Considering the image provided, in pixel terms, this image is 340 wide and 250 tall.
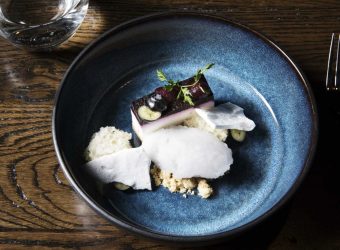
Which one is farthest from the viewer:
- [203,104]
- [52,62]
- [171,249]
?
[52,62]

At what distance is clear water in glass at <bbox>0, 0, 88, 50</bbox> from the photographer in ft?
4.75

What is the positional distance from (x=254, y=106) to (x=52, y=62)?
0.51m

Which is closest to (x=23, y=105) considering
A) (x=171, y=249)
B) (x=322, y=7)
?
(x=171, y=249)

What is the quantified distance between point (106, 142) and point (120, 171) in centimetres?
9

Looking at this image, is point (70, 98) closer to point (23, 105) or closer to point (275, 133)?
point (23, 105)

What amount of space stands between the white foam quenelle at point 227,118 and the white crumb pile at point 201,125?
0.05ft

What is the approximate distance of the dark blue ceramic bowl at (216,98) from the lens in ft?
4.05

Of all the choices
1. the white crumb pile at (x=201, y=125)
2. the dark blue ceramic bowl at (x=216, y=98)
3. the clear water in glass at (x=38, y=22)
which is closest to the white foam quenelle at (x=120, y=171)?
the dark blue ceramic bowl at (x=216, y=98)

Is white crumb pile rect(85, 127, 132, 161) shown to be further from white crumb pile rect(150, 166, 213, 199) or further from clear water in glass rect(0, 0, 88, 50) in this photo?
clear water in glass rect(0, 0, 88, 50)

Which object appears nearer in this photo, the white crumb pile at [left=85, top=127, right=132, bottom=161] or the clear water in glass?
the white crumb pile at [left=85, top=127, right=132, bottom=161]

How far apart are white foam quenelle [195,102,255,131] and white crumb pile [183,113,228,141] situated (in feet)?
0.05

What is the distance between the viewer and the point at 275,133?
1.37 m

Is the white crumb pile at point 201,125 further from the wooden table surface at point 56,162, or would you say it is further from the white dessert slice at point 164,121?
the wooden table surface at point 56,162

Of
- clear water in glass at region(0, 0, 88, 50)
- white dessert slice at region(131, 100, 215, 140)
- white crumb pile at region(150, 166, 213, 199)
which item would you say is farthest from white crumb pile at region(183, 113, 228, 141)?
clear water in glass at region(0, 0, 88, 50)
